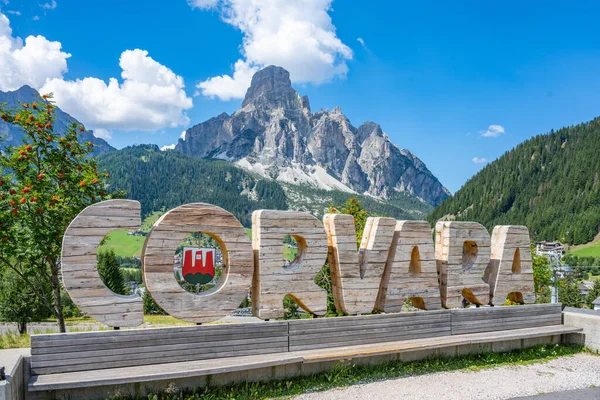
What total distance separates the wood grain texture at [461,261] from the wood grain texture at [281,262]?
3041mm

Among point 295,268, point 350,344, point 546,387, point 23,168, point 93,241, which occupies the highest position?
point 23,168

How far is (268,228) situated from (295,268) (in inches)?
36.0

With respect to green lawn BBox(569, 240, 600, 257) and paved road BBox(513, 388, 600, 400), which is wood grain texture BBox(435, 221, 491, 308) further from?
green lawn BBox(569, 240, 600, 257)

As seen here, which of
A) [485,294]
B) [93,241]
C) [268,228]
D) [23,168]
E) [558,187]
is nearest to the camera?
[93,241]

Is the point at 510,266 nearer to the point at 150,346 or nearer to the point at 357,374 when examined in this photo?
the point at 357,374

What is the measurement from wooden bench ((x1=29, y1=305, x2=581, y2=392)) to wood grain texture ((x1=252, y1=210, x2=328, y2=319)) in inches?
14.5

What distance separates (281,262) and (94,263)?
296 centimetres

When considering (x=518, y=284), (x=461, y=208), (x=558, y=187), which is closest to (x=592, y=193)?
(x=558, y=187)

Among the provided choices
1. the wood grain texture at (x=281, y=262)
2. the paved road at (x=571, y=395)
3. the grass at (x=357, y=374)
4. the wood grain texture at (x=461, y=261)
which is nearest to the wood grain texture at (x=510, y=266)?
the wood grain texture at (x=461, y=261)

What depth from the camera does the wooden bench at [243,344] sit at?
19.0ft

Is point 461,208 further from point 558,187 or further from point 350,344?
point 350,344

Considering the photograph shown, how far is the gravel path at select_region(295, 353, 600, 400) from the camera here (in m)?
6.85

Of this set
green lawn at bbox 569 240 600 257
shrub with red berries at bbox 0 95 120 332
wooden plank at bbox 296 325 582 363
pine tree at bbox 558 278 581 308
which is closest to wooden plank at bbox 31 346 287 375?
wooden plank at bbox 296 325 582 363

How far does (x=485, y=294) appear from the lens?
9.78 metres
